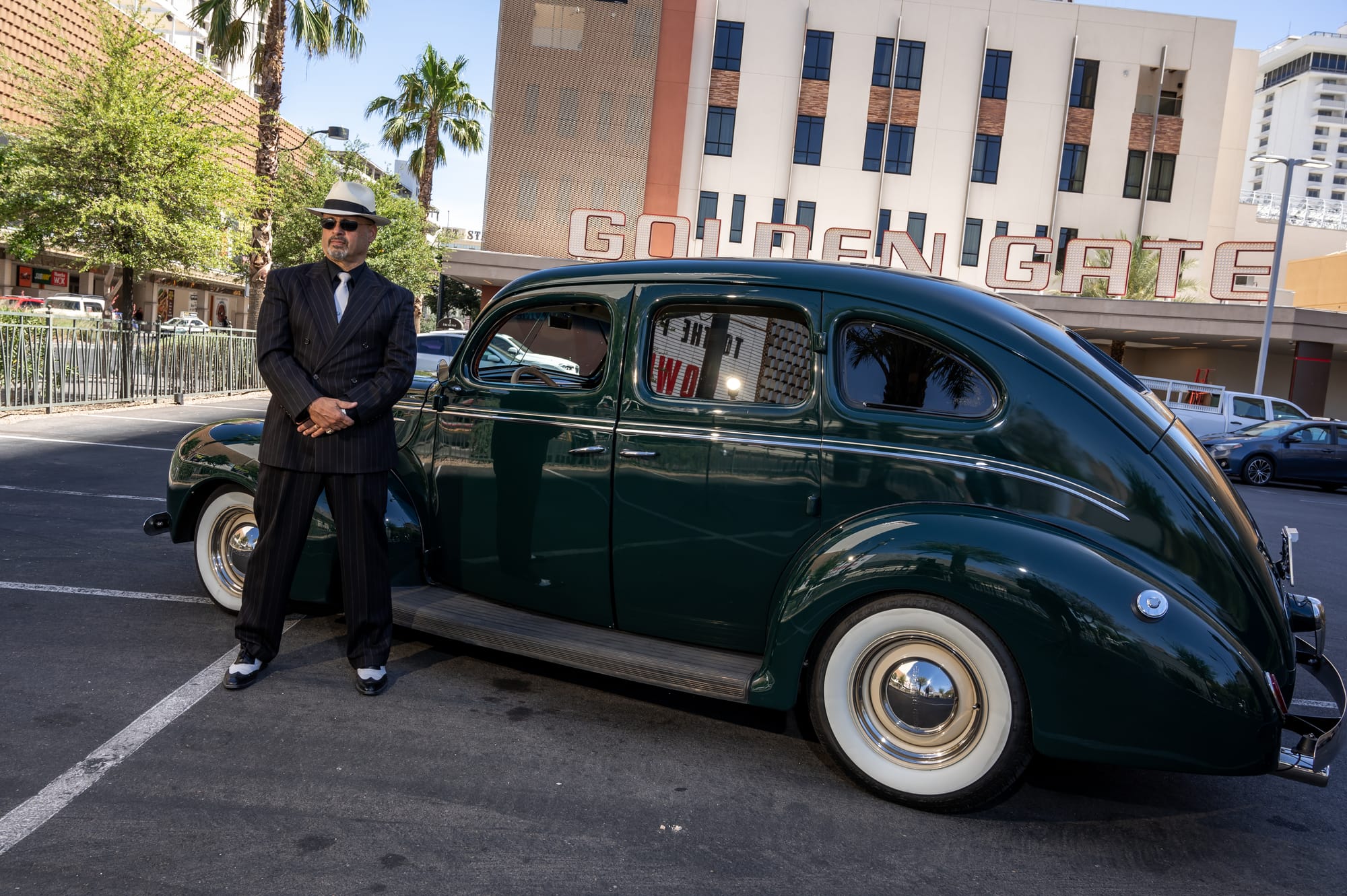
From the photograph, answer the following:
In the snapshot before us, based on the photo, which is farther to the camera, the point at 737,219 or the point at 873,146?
the point at 737,219

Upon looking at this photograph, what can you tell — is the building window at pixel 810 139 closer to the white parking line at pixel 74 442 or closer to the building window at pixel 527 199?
the building window at pixel 527 199

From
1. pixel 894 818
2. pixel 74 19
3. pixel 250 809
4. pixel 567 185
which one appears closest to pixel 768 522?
pixel 894 818

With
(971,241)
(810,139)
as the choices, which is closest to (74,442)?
(810,139)

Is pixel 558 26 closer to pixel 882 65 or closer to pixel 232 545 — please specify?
pixel 882 65

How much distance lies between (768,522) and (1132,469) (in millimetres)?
1288

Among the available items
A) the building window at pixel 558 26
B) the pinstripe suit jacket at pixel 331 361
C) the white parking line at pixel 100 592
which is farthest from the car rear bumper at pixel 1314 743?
the building window at pixel 558 26

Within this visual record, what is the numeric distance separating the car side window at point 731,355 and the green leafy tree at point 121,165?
14563 millimetres

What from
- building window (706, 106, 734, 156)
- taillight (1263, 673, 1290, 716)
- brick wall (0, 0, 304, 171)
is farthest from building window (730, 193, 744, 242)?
taillight (1263, 673, 1290, 716)

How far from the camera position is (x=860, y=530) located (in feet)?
11.4

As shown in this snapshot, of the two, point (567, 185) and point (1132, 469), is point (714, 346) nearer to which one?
point (1132, 469)

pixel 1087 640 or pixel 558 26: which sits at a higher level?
pixel 558 26

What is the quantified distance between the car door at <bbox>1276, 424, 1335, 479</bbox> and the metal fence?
59.1 ft

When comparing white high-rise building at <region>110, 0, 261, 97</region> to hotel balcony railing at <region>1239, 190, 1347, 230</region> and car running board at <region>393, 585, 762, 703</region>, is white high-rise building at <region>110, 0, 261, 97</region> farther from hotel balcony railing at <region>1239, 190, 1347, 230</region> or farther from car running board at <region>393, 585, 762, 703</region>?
hotel balcony railing at <region>1239, 190, 1347, 230</region>

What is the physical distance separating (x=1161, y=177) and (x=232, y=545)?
3861cm
